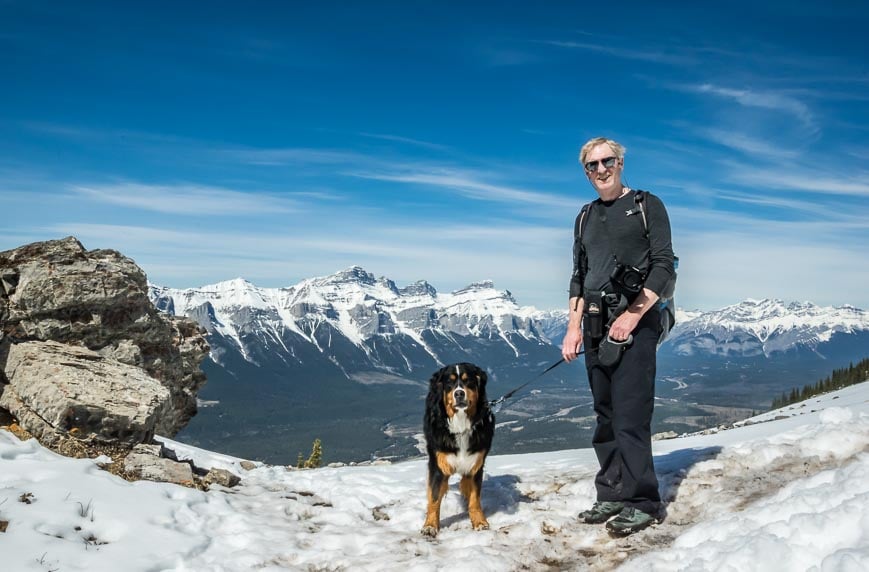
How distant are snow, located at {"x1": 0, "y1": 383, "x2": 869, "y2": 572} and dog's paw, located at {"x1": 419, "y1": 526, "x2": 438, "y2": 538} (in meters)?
0.10

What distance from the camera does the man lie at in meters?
6.04

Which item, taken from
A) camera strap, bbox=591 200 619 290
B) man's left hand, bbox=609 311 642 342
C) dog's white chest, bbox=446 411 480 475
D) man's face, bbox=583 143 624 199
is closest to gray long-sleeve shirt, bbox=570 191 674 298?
camera strap, bbox=591 200 619 290

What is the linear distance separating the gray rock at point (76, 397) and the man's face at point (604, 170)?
8.54 metres

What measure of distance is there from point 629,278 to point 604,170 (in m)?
1.24

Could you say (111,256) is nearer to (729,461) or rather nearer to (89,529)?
(89,529)

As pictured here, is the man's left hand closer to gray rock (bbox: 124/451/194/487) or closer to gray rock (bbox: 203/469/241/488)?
gray rock (bbox: 124/451/194/487)

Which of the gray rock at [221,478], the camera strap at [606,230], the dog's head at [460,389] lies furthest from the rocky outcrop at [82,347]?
the camera strap at [606,230]

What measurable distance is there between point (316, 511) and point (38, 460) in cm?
398

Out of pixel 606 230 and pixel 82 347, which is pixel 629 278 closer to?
pixel 606 230

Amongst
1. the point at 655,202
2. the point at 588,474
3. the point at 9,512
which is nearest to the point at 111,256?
the point at 9,512

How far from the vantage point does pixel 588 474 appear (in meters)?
8.86

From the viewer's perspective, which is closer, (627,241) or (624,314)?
(624,314)

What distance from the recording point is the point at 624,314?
6.08m

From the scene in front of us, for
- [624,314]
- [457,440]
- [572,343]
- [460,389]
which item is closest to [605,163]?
[624,314]
